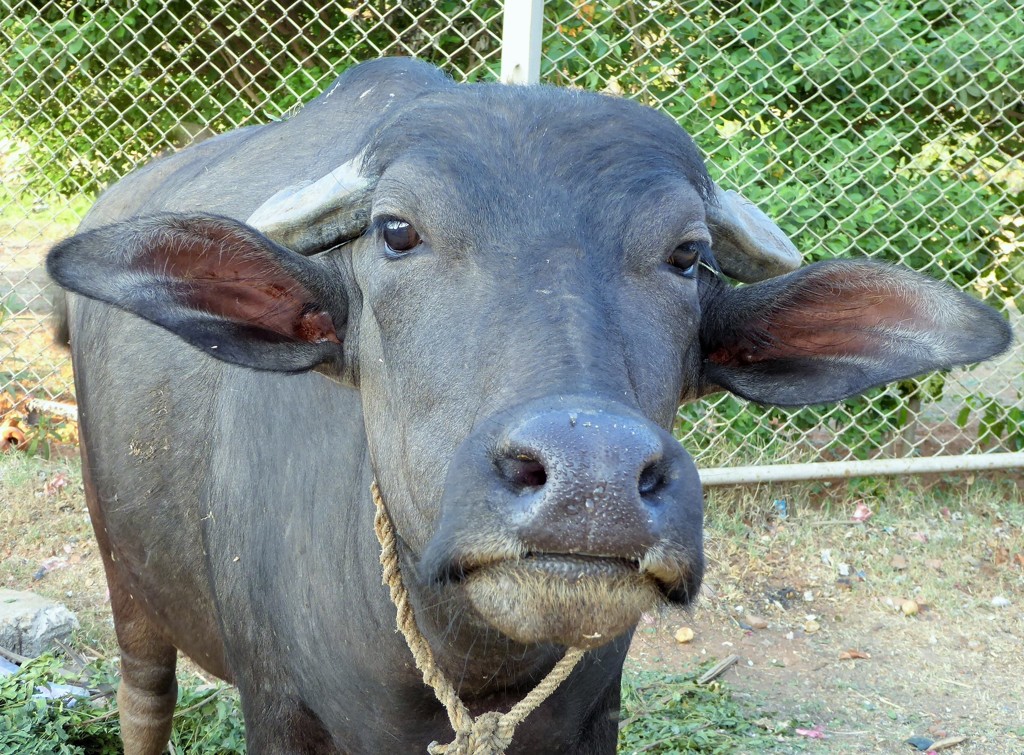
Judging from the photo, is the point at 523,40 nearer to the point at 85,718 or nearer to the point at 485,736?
the point at 85,718

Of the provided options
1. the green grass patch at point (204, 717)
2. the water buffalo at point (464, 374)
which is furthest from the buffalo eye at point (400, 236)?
the green grass patch at point (204, 717)

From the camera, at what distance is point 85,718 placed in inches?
180

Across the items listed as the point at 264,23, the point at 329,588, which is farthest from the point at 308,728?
the point at 264,23

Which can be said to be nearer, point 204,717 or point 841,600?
point 204,717

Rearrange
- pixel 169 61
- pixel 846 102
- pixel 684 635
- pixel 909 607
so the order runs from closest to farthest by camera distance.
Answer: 1. pixel 684 635
2. pixel 909 607
3. pixel 846 102
4. pixel 169 61

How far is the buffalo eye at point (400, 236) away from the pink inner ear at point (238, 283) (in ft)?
1.13

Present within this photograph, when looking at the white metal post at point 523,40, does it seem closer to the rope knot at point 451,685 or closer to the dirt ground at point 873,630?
the dirt ground at point 873,630

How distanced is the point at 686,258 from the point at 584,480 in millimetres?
885

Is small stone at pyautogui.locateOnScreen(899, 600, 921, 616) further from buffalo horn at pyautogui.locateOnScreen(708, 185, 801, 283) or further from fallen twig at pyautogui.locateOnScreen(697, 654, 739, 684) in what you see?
buffalo horn at pyautogui.locateOnScreen(708, 185, 801, 283)

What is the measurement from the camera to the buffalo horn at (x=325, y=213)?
2643 millimetres

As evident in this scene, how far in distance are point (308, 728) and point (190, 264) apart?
4.17ft

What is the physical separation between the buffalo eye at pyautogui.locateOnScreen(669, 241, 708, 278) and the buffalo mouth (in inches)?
31.7

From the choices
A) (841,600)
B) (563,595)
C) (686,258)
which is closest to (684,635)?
(841,600)

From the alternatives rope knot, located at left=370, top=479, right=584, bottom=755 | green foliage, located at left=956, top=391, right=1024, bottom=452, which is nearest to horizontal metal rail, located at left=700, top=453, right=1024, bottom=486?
green foliage, located at left=956, top=391, right=1024, bottom=452
